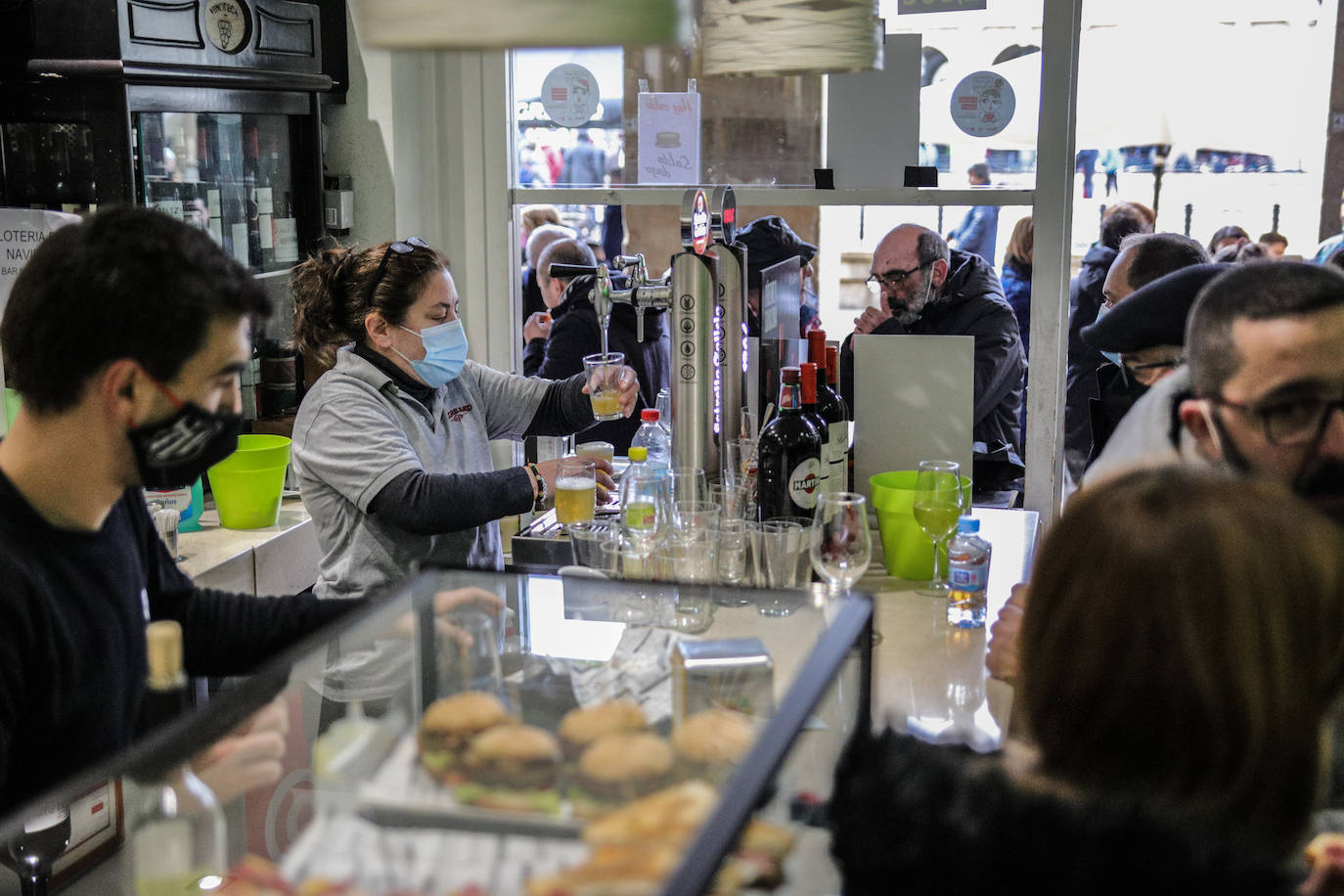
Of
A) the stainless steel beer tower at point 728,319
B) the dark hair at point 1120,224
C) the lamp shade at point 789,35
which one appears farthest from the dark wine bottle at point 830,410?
the dark hair at point 1120,224

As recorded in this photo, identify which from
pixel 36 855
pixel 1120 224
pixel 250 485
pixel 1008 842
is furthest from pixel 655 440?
pixel 1008 842

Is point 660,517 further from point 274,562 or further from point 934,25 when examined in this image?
point 934,25

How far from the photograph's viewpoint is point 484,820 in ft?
3.47

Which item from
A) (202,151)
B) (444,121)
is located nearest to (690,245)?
(202,151)

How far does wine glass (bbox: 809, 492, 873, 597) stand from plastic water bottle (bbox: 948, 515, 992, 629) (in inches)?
9.0

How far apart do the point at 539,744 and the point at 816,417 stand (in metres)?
1.44

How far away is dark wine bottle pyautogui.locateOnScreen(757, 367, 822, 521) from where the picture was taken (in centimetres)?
246

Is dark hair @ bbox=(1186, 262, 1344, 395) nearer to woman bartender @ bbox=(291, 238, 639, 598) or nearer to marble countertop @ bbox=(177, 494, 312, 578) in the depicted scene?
woman bartender @ bbox=(291, 238, 639, 598)

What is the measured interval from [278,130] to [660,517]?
7.92ft

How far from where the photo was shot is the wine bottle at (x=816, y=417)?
2479mm

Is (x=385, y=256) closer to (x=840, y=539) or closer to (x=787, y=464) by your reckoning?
(x=787, y=464)

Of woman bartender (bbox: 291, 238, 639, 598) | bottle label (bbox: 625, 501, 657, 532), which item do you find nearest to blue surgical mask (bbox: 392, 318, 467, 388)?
woman bartender (bbox: 291, 238, 639, 598)

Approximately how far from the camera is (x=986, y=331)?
3971 mm

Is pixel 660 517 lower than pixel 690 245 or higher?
lower
